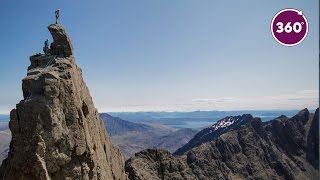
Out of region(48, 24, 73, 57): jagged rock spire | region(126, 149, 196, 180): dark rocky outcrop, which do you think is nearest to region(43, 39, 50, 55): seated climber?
region(48, 24, 73, 57): jagged rock spire

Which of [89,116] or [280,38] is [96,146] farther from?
[280,38]

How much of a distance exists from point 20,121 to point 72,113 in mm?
4361

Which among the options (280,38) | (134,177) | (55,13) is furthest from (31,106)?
(134,177)

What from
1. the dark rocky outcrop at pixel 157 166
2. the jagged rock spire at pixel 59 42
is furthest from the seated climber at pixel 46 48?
the dark rocky outcrop at pixel 157 166

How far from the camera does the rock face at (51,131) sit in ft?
108

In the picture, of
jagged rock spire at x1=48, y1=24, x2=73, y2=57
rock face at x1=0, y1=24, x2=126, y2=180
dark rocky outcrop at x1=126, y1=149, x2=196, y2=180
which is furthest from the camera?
dark rocky outcrop at x1=126, y1=149, x2=196, y2=180

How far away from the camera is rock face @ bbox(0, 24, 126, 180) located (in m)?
32.8

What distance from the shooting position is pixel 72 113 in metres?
35.8

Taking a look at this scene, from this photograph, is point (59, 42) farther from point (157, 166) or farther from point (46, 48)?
point (157, 166)

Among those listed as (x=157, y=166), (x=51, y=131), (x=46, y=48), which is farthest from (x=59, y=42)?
(x=157, y=166)

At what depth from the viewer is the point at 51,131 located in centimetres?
3309

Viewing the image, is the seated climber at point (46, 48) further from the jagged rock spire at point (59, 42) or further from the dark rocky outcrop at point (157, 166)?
the dark rocky outcrop at point (157, 166)

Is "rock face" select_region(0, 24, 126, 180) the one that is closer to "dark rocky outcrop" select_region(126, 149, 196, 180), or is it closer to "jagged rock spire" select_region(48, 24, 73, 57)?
"jagged rock spire" select_region(48, 24, 73, 57)

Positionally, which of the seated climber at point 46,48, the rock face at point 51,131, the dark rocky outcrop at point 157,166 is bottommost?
the dark rocky outcrop at point 157,166
